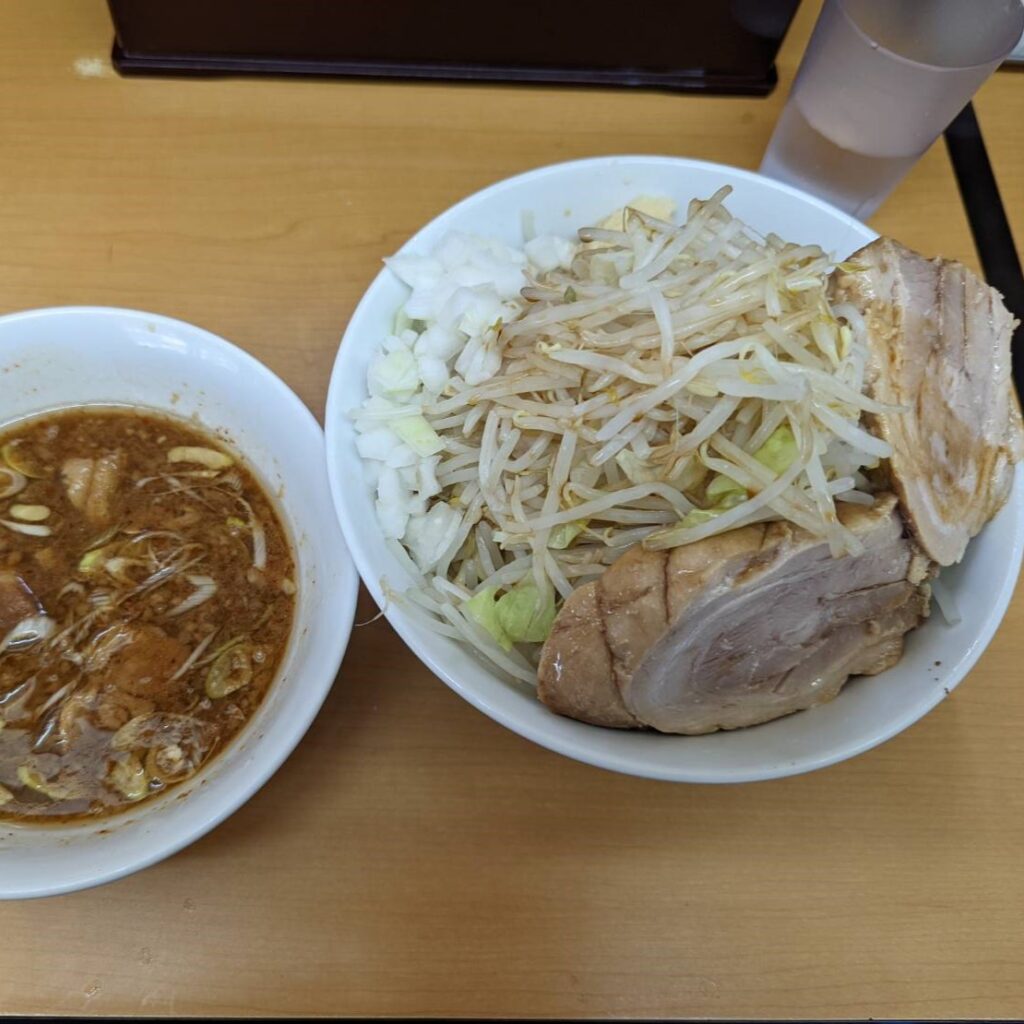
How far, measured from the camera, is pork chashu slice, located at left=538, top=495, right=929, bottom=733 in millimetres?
1140

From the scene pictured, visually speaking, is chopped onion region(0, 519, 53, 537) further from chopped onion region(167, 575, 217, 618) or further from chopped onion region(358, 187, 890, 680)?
chopped onion region(358, 187, 890, 680)

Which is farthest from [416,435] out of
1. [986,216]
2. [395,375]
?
[986,216]

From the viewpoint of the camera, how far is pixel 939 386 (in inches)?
50.3

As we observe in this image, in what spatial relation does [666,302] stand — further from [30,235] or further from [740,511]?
[30,235]

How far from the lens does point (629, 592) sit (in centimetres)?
116

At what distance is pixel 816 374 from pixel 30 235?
1.69m

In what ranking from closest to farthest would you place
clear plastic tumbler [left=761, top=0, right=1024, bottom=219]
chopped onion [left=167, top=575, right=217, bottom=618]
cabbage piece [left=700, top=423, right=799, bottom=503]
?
cabbage piece [left=700, top=423, right=799, bottom=503] → chopped onion [left=167, top=575, right=217, bottom=618] → clear plastic tumbler [left=761, top=0, right=1024, bottom=219]

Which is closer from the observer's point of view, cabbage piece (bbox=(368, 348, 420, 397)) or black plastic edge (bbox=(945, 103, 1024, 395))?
cabbage piece (bbox=(368, 348, 420, 397))

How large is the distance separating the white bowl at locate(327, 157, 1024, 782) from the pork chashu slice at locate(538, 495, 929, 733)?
0.04 meters

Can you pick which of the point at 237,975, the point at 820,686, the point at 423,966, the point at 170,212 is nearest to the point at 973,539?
the point at 820,686

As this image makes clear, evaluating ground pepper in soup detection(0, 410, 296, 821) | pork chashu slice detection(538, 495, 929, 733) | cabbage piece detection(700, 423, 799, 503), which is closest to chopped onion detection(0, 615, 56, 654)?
ground pepper in soup detection(0, 410, 296, 821)

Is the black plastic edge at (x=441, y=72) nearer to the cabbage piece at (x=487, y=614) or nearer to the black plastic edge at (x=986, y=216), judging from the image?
the black plastic edge at (x=986, y=216)

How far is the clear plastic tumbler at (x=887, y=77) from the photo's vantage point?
1.58m

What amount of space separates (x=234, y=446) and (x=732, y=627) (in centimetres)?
91
